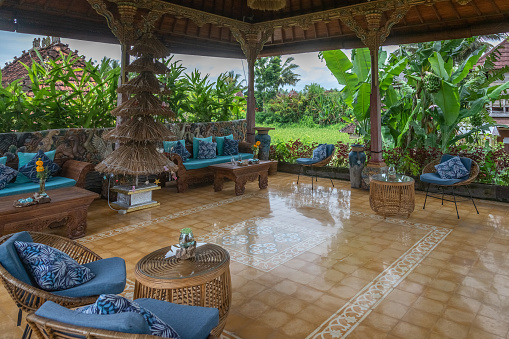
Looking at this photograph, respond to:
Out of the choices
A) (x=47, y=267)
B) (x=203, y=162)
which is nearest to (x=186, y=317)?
(x=47, y=267)

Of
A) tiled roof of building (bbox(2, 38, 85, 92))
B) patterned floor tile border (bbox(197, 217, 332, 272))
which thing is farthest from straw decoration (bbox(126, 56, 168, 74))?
tiled roof of building (bbox(2, 38, 85, 92))

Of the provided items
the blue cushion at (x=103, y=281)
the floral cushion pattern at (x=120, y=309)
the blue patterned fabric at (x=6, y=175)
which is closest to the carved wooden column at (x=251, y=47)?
the blue patterned fabric at (x=6, y=175)

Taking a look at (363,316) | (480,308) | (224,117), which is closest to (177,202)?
(224,117)

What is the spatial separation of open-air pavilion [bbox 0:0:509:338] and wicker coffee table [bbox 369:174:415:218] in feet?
0.61

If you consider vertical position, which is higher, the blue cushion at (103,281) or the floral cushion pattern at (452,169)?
the floral cushion pattern at (452,169)

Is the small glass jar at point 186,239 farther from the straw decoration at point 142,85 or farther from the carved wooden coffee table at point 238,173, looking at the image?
the carved wooden coffee table at point 238,173

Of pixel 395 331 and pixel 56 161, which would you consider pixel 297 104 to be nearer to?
pixel 56 161

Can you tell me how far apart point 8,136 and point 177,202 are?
2.77 m

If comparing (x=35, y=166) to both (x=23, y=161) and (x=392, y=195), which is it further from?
(x=392, y=195)

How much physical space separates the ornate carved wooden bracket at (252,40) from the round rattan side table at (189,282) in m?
7.18

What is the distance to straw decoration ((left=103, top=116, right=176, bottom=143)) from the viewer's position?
5785mm

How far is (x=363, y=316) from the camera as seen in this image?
2.96m

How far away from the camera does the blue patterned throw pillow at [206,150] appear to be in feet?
26.2

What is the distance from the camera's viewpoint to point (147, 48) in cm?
598
